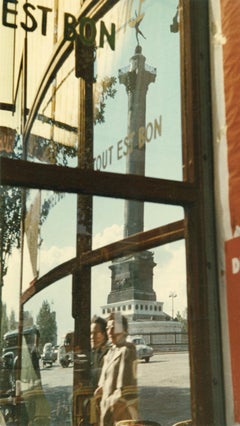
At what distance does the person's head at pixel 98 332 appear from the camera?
1733 mm

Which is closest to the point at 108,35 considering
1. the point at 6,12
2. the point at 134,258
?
the point at 6,12

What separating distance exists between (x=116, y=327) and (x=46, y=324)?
21cm

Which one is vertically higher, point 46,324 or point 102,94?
point 102,94

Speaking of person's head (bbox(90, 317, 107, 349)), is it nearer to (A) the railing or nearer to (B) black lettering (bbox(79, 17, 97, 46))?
(A) the railing

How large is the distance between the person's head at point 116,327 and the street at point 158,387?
0.35 ft

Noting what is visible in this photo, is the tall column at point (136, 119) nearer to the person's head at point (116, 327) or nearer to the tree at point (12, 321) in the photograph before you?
the person's head at point (116, 327)

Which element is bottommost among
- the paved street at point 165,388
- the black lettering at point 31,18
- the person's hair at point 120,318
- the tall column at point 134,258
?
the paved street at point 165,388

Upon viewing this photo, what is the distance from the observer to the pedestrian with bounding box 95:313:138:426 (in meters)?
1.71

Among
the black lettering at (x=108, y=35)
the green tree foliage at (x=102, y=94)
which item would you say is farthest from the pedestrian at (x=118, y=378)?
the black lettering at (x=108, y=35)

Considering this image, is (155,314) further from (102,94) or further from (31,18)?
(31,18)

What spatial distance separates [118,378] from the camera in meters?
1.75

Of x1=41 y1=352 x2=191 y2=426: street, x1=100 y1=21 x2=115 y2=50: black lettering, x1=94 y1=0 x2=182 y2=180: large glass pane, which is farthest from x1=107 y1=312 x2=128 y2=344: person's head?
x1=100 y1=21 x2=115 y2=50: black lettering

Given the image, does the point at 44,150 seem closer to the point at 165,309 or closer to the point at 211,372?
the point at 165,309

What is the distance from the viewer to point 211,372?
5.45 feet
